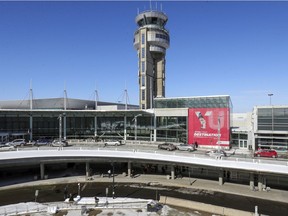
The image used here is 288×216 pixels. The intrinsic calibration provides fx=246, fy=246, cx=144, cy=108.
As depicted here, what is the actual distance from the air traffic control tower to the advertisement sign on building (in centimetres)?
1772

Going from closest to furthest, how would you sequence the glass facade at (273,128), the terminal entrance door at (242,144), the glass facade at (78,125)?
the glass facade at (273,128) < the terminal entrance door at (242,144) < the glass facade at (78,125)

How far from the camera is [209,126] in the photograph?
176 ft

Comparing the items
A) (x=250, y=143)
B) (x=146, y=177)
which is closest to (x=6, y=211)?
(x=146, y=177)

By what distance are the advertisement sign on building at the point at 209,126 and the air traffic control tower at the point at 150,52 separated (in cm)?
1772

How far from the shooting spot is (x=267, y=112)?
2032 inches

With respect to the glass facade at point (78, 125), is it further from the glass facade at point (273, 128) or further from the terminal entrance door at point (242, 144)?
the glass facade at point (273, 128)

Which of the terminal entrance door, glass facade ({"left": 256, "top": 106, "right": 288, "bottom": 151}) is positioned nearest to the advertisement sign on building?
the terminal entrance door

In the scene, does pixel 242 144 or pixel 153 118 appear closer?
pixel 242 144

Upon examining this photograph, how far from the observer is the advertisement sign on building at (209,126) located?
52.1 m

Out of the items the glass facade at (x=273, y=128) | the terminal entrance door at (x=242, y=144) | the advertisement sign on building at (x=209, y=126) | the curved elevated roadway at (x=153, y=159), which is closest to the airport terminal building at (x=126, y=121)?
the advertisement sign on building at (x=209, y=126)

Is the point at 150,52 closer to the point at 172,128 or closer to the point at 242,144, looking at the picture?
the point at 172,128

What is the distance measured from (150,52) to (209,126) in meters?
30.1

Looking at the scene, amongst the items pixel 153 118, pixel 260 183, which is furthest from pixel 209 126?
pixel 260 183

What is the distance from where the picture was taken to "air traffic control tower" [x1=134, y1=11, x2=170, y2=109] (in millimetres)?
70188
